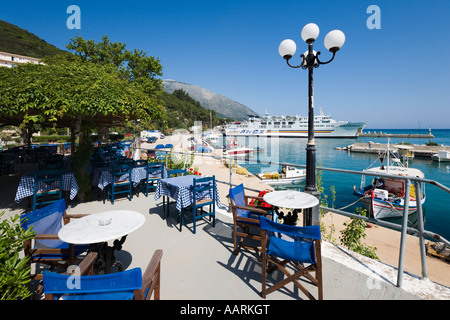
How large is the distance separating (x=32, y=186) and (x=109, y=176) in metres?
1.39

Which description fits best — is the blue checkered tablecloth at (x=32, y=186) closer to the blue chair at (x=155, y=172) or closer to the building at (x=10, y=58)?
the blue chair at (x=155, y=172)

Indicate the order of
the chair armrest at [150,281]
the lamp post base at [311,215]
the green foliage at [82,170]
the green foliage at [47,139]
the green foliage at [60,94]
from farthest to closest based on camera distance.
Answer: the green foliage at [47,139]
the green foliage at [82,170]
the green foliage at [60,94]
the lamp post base at [311,215]
the chair armrest at [150,281]

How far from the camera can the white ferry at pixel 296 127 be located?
70375 millimetres

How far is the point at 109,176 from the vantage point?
509 centimetres

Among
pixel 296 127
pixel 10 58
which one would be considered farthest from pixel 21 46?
pixel 296 127

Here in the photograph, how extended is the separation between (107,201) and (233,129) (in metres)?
78.3

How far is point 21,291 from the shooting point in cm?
127

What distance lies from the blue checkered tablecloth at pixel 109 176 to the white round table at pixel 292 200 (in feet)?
12.5

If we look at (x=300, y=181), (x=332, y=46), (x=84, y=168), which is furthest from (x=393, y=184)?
(x=84, y=168)

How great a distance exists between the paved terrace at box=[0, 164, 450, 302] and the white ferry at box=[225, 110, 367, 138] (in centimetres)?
6959

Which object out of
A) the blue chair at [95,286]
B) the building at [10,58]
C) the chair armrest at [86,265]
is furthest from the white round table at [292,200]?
the building at [10,58]

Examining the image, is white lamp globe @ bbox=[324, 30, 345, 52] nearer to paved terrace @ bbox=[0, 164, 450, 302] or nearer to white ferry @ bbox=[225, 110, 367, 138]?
paved terrace @ bbox=[0, 164, 450, 302]

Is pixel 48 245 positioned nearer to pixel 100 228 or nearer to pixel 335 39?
pixel 100 228

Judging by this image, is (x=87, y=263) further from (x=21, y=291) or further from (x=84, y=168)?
(x=84, y=168)
